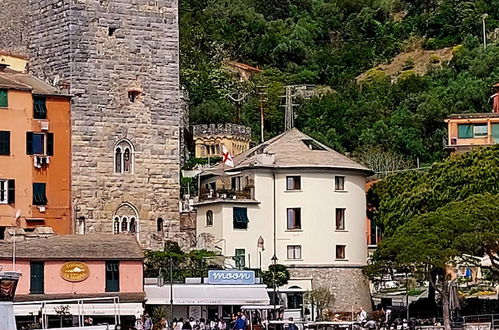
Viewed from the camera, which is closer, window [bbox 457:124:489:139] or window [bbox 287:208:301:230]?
window [bbox 287:208:301:230]

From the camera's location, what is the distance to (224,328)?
61594mm

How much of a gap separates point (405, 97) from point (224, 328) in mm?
66646

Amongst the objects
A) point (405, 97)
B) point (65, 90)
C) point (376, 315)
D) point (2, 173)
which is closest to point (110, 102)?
point (65, 90)

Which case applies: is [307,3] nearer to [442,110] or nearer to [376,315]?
[442,110]

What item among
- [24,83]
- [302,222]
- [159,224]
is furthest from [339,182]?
[24,83]

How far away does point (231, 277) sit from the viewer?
2628 inches

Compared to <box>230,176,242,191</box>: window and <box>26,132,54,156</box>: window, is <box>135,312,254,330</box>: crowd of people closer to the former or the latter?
<box>26,132,54,156</box>: window

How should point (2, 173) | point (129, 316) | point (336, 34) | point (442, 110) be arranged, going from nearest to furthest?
point (129, 316) < point (2, 173) < point (442, 110) < point (336, 34)

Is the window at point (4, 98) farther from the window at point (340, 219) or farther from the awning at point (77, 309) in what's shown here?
the window at point (340, 219)

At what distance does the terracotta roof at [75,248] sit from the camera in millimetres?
62125

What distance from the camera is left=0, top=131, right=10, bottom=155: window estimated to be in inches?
2682

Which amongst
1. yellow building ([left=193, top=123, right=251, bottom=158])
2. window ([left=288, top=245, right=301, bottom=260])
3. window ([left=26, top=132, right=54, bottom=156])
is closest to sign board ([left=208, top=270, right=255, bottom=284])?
window ([left=288, top=245, right=301, bottom=260])

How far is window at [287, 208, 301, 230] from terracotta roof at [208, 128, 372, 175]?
2.33m

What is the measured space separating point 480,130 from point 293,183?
20.3 m
